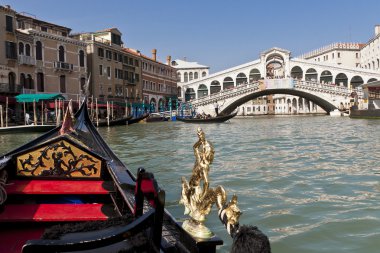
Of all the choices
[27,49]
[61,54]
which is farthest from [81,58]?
[27,49]

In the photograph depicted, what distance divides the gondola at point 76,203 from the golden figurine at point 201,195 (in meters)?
0.11

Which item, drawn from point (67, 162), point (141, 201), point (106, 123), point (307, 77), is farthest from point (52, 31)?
point (307, 77)

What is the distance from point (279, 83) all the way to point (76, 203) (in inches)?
721

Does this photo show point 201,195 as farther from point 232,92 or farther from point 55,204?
point 232,92

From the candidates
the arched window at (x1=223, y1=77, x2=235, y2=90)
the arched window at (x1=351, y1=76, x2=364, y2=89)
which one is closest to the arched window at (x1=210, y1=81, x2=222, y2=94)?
the arched window at (x1=223, y1=77, x2=235, y2=90)

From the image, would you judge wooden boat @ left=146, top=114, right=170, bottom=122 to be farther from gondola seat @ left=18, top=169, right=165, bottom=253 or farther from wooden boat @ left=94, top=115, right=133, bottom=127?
gondola seat @ left=18, top=169, right=165, bottom=253

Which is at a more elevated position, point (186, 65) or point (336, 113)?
point (186, 65)

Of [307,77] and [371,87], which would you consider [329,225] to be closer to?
[371,87]

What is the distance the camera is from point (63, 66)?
1330cm

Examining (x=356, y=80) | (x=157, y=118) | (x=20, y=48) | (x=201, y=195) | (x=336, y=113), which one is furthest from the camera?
(x=356, y=80)

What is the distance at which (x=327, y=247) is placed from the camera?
5.35 ft

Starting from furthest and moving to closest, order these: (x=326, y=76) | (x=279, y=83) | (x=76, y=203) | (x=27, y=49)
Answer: (x=326, y=76) → (x=279, y=83) → (x=27, y=49) → (x=76, y=203)

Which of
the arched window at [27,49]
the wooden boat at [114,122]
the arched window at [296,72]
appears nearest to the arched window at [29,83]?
the arched window at [27,49]

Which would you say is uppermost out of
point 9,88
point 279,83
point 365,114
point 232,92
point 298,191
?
point 279,83
